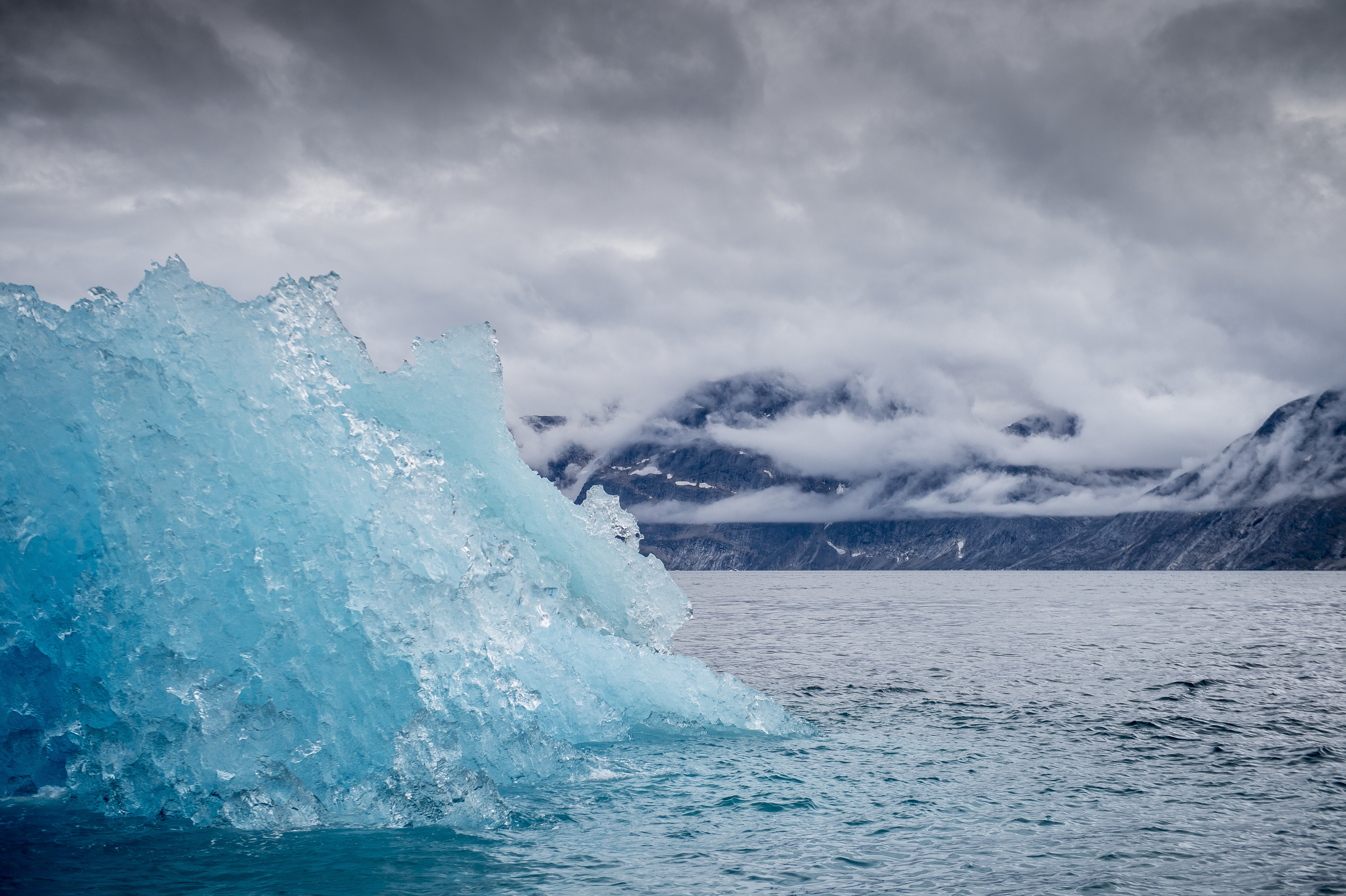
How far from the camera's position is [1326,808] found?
44.2ft

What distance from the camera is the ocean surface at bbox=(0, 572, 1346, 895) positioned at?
33.1 feet

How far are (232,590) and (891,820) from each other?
1085 centimetres

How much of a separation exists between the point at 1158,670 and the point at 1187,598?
354 feet

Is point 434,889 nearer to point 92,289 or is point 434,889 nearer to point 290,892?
point 290,892

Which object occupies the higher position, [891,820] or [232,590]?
[232,590]

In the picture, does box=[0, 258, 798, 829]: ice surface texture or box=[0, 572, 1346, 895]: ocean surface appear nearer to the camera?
box=[0, 572, 1346, 895]: ocean surface

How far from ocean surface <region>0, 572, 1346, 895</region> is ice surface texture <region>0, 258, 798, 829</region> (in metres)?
0.83

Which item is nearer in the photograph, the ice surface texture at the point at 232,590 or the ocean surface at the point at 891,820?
the ocean surface at the point at 891,820

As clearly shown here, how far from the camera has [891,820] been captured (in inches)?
506

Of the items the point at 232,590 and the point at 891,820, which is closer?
the point at 232,590

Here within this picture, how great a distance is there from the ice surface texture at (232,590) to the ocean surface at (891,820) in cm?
83

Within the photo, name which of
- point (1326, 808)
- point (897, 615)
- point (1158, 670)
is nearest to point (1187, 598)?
point (897, 615)

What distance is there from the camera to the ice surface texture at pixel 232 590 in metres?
12.0

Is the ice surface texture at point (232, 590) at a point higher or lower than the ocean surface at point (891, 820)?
higher
